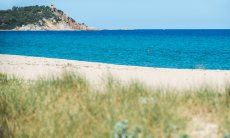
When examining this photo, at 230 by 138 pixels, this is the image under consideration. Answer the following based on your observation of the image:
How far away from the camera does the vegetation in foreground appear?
251 inches

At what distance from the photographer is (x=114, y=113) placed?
680cm

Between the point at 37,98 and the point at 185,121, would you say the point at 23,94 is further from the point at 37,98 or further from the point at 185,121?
the point at 185,121

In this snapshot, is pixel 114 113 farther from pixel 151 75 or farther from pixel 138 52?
pixel 138 52

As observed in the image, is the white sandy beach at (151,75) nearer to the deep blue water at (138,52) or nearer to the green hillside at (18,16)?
the deep blue water at (138,52)

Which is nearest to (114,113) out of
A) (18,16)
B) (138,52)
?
(138,52)

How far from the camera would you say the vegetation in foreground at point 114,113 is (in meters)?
6.38

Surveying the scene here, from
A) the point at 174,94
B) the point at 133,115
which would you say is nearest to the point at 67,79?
the point at 174,94

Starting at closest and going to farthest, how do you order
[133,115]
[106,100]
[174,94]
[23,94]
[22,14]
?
[133,115] → [106,100] → [174,94] → [23,94] → [22,14]

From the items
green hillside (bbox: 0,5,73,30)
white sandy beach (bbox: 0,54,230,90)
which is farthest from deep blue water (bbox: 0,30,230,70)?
green hillside (bbox: 0,5,73,30)

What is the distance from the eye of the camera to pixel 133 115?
6.76 m

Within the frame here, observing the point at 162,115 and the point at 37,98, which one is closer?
the point at 162,115

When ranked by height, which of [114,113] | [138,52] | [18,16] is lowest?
[18,16]

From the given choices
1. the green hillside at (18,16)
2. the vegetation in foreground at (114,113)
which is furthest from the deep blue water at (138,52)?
the green hillside at (18,16)

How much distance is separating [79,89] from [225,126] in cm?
309
